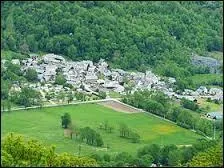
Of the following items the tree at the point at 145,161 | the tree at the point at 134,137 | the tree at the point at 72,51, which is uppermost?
the tree at the point at 72,51

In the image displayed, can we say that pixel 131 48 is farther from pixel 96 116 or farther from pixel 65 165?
pixel 65 165

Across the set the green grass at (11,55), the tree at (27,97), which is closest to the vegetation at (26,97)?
the tree at (27,97)

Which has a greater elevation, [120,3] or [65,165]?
[120,3]

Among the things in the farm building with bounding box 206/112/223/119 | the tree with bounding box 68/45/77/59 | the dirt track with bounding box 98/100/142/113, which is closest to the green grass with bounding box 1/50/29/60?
the tree with bounding box 68/45/77/59

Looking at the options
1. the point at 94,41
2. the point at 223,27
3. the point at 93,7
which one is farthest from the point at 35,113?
the point at 223,27

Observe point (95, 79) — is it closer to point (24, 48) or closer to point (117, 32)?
point (24, 48)

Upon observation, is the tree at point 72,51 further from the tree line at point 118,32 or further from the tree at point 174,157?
the tree at point 174,157
